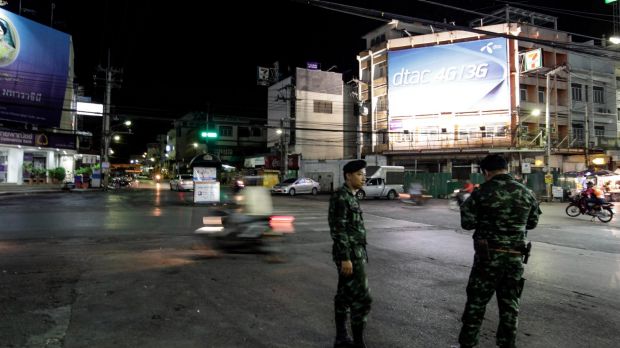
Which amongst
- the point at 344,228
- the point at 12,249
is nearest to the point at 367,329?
the point at 344,228

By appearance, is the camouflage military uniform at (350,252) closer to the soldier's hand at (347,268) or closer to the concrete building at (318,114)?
the soldier's hand at (347,268)

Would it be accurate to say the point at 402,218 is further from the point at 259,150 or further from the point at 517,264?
the point at 259,150

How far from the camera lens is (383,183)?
99.6 ft

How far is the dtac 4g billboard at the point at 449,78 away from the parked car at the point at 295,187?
13694mm

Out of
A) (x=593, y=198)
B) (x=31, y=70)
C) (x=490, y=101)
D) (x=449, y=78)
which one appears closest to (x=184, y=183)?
(x=31, y=70)

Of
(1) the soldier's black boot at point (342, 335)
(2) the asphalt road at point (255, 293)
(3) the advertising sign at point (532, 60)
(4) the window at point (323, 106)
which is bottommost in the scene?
(2) the asphalt road at point (255, 293)

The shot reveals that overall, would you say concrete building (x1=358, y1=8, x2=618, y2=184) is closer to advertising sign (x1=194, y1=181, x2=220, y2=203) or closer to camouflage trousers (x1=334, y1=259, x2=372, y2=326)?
advertising sign (x1=194, y1=181, x2=220, y2=203)

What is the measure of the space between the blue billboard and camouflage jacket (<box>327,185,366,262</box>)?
3379cm

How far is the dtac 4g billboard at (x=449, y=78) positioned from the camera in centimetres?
Answer: 3941

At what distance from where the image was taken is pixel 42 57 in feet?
116

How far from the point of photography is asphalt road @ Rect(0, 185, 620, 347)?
4.34 m

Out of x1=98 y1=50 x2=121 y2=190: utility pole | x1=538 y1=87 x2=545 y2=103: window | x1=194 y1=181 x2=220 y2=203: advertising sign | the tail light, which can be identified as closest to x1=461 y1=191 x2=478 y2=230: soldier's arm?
the tail light

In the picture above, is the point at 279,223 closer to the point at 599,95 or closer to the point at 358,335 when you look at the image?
the point at 358,335

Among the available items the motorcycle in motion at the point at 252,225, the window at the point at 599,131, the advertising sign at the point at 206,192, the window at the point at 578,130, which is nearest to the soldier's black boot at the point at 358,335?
the motorcycle in motion at the point at 252,225
